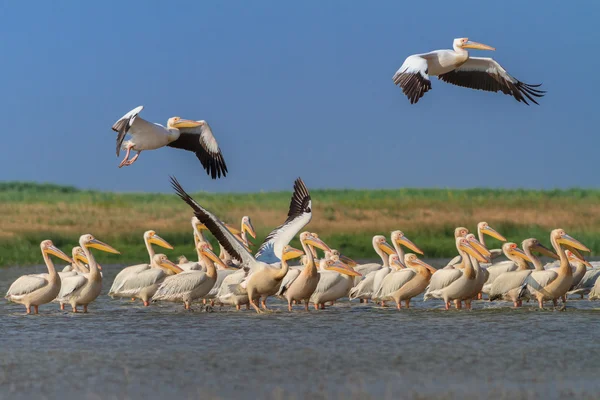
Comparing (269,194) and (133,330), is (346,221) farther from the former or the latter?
(133,330)

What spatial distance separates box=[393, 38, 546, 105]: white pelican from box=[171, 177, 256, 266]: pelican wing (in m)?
2.02

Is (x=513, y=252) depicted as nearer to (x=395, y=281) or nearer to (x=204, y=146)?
(x=395, y=281)

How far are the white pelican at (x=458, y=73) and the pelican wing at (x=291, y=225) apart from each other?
160cm

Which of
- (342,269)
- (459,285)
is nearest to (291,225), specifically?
(342,269)

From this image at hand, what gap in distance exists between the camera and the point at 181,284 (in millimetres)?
11250

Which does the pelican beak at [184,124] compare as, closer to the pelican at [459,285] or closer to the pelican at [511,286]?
the pelican at [459,285]

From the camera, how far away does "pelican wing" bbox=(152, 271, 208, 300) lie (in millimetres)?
11250

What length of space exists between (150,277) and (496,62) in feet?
14.4

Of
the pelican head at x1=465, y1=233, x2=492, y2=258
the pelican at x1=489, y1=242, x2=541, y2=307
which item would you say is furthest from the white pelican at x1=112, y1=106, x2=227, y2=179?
the pelican at x1=489, y1=242, x2=541, y2=307

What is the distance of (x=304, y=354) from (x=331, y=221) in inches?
586

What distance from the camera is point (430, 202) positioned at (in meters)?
24.9

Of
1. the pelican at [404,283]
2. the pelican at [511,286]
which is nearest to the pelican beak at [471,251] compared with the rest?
the pelican at [511,286]

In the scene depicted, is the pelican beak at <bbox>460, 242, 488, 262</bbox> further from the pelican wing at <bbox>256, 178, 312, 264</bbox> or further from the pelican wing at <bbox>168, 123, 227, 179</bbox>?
the pelican wing at <bbox>168, 123, 227, 179</bbox>

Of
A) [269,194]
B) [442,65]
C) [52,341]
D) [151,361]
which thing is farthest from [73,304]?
[269,194]
